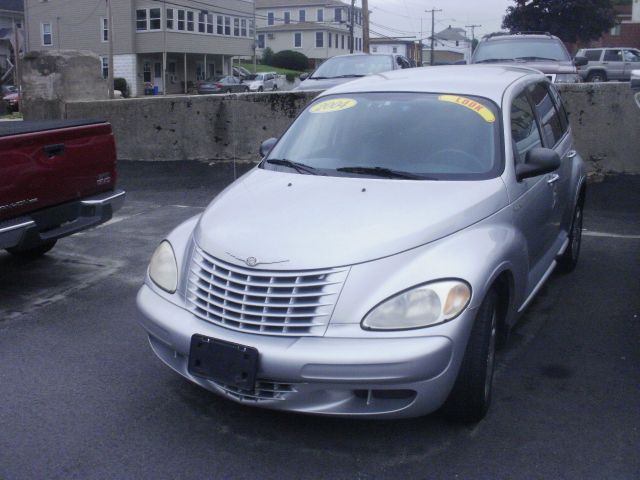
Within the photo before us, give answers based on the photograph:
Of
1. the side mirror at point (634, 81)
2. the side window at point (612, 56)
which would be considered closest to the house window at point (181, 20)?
the side window at point (612, 56)

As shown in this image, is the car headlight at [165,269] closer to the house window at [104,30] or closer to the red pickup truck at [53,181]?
the red pickup truck at [53,181]

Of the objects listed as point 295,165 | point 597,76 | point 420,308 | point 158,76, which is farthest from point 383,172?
point 158,76

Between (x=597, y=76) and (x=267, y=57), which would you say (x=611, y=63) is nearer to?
(x=597, y=76)

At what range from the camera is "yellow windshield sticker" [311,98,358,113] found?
539cm

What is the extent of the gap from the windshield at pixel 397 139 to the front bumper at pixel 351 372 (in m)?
1.32

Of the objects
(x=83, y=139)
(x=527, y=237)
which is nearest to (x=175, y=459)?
(x=527, y=237)

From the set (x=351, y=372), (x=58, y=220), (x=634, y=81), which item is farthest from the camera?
(x=634, y=81)

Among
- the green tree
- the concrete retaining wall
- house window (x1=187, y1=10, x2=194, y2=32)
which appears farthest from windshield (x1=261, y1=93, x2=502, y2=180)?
house window (x1=187, y1=10, x2=194, y2=32)

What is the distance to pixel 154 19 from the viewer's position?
5209cm

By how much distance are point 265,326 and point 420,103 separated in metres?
2.14

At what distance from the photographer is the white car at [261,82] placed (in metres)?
48.4

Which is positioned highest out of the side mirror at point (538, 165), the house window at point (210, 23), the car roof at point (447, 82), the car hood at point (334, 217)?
the house window at point (210, 23)

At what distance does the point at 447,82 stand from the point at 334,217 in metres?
1.74

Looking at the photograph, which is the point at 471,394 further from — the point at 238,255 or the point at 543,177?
the point at 543,177
